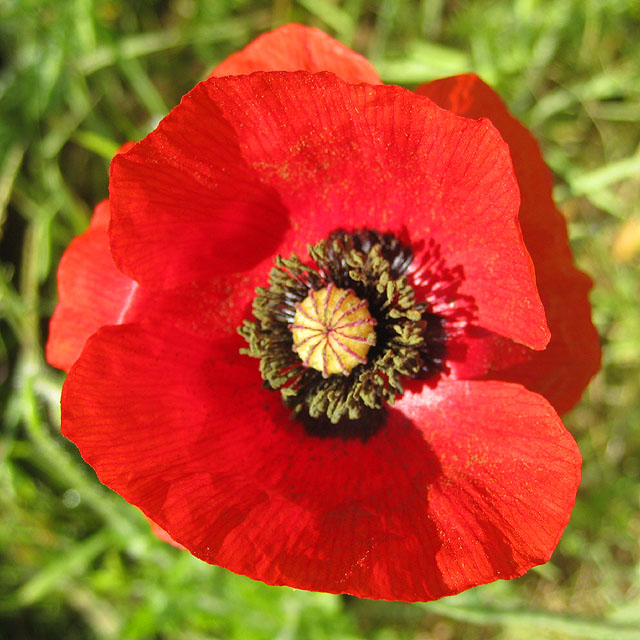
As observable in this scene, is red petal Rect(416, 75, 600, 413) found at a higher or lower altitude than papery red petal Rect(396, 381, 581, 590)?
higher

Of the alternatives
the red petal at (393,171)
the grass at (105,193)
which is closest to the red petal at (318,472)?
the red petal at (393,171)

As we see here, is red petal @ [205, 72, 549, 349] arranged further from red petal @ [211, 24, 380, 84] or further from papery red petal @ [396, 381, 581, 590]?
red petal @ [211, 24, 380, 84]

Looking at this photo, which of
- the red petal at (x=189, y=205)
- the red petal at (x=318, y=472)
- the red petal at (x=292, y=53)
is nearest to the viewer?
the red petal at (x=318, y=472)

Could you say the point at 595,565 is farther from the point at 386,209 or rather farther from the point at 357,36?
the point at 357,36

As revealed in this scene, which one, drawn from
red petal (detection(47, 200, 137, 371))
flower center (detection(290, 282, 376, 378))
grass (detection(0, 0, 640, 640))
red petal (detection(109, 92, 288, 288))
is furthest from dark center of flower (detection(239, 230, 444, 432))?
grass (detection(0, 0, 640, 640))

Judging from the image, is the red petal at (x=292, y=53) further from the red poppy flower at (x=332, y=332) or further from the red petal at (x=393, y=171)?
the red petal at (x=393, y=171)

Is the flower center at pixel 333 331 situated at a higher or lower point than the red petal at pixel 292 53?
lower

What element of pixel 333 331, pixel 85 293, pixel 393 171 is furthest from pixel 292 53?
pixel 85 293
